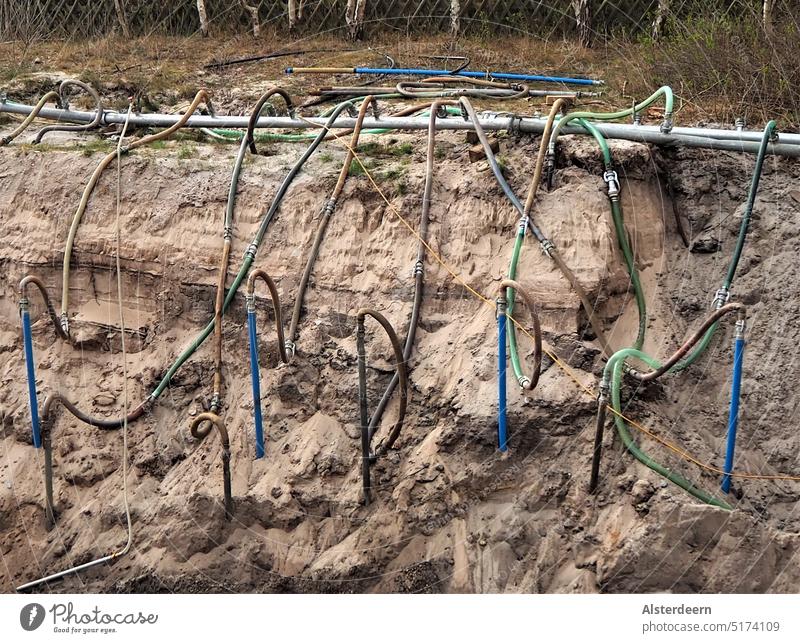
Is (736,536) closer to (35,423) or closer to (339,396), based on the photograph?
(339,396)

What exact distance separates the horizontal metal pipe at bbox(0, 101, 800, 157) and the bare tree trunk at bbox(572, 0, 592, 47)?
2.48 metres

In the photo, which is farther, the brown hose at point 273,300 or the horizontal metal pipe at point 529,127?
the horizontal metal pipe at point 529,127

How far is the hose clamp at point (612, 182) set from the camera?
5363mm

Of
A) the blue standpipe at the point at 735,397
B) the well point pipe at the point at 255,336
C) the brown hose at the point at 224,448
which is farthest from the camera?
the well point pipe at the point at 255,336

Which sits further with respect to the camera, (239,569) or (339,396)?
(339,396)

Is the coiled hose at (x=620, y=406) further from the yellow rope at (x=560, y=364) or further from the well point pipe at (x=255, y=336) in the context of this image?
the well point pipe at (x=255, y=336)

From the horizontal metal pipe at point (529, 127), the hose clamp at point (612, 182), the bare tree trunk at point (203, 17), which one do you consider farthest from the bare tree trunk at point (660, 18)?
the bare tree trunk at point (203, 17)

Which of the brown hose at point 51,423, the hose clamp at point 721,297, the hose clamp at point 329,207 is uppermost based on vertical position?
the hose clamp at point 329,207

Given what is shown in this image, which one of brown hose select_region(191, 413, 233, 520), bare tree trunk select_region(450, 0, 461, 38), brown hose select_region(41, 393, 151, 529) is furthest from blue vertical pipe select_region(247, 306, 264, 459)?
bare tree trunk select_region(450, 0, 461, 38)

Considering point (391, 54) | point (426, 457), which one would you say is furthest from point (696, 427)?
point (391, 54)

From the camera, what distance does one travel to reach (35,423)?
215 inches

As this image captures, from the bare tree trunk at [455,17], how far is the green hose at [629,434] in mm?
4136

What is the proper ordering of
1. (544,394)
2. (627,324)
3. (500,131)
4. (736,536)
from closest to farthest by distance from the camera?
(736,536)
(544,394)
(627,324)
(500,131)

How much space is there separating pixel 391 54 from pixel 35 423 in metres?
3.82
